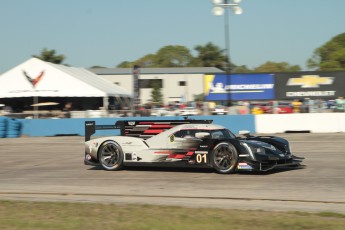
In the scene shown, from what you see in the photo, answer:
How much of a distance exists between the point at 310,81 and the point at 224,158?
21448 millimetres

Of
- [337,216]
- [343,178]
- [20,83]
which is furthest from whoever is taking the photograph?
[20,83]

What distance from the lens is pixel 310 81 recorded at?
30.5 m

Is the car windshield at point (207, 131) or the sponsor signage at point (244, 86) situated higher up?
the sponsor signage at point (244, 86)

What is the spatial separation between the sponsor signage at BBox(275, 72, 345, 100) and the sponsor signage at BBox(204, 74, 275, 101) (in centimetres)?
61

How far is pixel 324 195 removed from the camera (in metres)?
7.92

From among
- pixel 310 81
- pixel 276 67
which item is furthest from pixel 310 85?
pixel 276 67

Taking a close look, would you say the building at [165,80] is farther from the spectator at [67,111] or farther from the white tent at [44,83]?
the spectator at [67,111]

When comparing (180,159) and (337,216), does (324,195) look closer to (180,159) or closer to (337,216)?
(337,216)

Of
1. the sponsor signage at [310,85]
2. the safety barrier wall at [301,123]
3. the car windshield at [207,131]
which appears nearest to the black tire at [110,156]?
the car windshield at [207,131]

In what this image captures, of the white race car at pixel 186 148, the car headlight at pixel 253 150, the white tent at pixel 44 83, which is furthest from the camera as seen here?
the white tent at pixel 44 83

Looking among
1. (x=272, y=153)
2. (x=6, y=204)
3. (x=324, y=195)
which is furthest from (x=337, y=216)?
(x=6, y=204)

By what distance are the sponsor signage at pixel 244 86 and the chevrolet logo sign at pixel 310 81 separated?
1.39m

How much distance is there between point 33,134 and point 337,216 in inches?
910

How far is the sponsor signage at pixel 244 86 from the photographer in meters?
30.8
